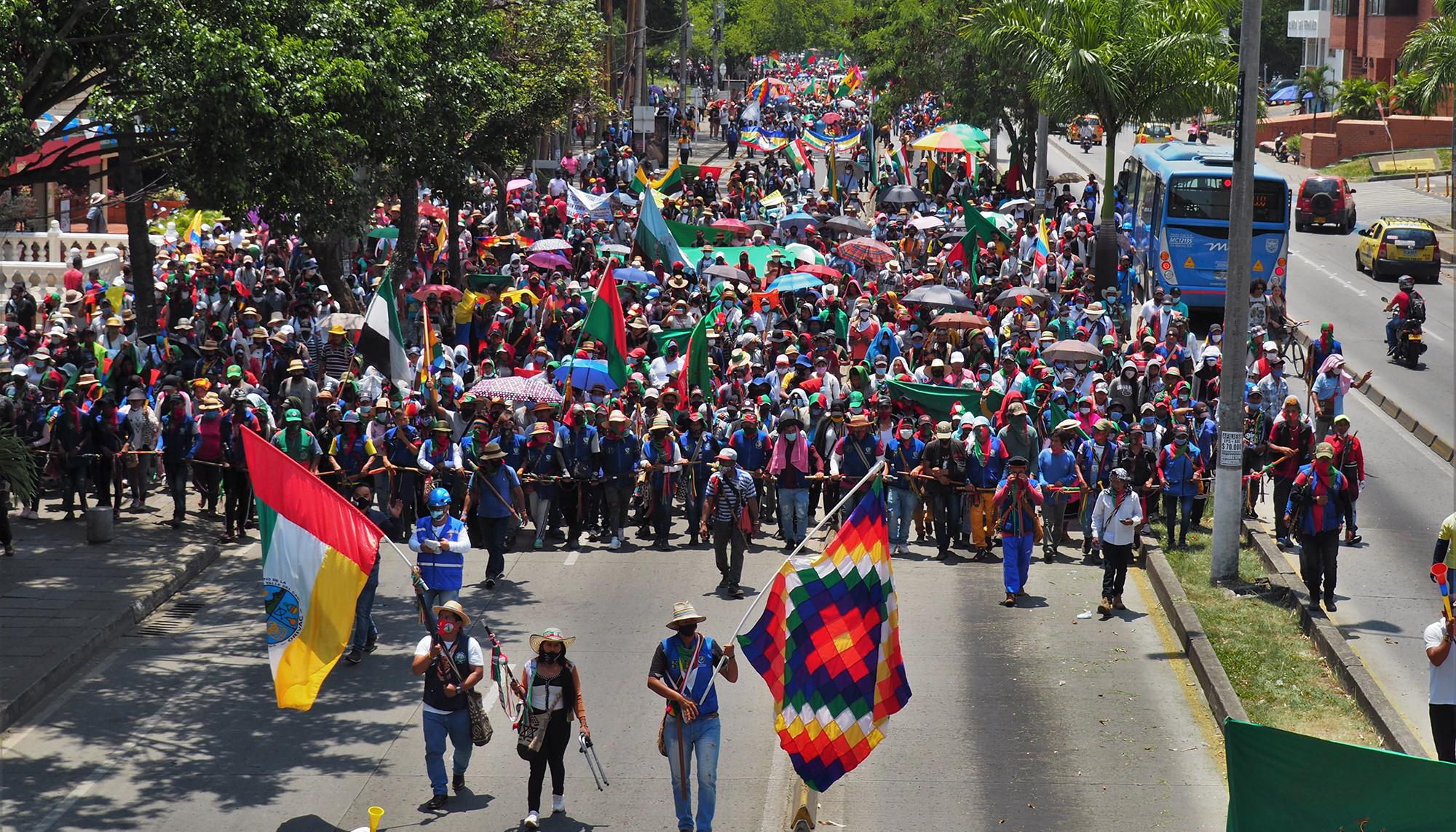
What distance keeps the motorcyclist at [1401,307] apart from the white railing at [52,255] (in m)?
21.9

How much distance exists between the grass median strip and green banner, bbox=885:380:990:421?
314 centimetres

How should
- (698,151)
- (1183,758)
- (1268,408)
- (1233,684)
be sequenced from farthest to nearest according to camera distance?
(698,151)
(1268,408)
(1233,684)
(1183,758)

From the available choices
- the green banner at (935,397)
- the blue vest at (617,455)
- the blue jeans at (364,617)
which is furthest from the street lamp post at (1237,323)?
the blue jeans at (364,617)

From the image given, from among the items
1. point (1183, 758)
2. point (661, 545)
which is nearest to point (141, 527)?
point (661, 545)

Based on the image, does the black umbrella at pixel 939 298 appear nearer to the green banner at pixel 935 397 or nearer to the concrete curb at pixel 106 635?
the green banner at pixel 935 397

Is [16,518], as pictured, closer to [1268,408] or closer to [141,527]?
[141,527]

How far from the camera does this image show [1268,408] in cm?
1934

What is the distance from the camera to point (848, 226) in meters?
33.5

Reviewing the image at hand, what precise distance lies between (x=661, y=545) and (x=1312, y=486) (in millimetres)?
6653

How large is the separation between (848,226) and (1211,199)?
7.57 metres

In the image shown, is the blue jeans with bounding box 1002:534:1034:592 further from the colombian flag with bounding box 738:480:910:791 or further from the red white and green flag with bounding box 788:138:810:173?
the red white and green flag with bounding box 788:138:810:173

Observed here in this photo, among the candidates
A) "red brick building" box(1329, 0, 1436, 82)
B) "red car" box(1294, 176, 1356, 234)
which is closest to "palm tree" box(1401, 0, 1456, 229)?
"red car" box(1294, 176, 1356, 234)

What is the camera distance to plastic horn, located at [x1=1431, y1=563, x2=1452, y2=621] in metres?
10.7

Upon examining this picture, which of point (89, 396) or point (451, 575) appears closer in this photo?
point (451, 575)
